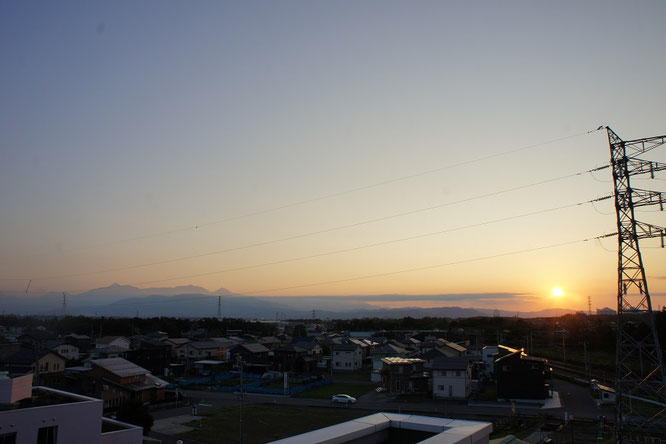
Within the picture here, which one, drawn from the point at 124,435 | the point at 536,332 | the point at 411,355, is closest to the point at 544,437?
the point at 124,435

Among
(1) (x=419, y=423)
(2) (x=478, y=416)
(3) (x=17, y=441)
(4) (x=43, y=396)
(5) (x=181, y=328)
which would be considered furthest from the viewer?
(5) (x=181, y=328)

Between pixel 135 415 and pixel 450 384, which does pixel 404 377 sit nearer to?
pixel 450 384

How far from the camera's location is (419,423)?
26.9 feet

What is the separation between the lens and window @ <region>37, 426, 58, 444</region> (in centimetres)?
1263

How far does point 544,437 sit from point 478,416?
5.24 meters

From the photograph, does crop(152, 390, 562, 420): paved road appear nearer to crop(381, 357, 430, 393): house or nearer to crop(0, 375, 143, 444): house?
crop(381, 357, 430, 393): house

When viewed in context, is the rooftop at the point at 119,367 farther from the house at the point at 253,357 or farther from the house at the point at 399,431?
the house at the point at 399,431

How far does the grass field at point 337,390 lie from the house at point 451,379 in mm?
5446

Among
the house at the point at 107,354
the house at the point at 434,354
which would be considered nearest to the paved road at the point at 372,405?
the house at the point at 434,354

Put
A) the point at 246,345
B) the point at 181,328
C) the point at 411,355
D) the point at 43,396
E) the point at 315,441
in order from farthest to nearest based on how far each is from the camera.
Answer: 1. the point at 181,328
2. the point at 246,345
3. the point at 411,355
4. the point at 43,396
5. the point at 315,441

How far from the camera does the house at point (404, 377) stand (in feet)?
99.9

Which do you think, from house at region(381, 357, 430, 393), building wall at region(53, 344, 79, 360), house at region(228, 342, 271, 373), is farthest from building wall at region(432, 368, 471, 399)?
building wall at region(53, 344, 79, 360)

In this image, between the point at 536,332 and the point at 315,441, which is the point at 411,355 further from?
the point at 315,441

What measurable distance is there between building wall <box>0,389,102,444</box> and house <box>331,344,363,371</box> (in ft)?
104
